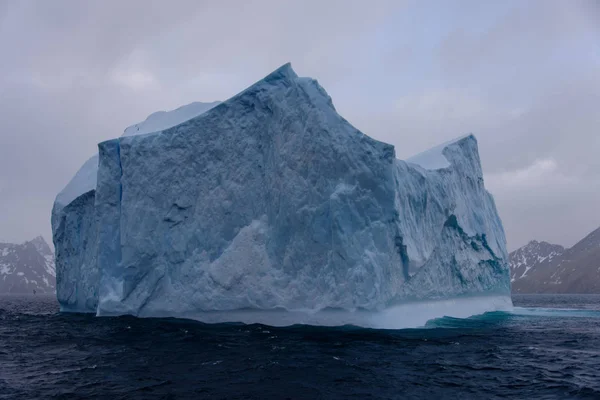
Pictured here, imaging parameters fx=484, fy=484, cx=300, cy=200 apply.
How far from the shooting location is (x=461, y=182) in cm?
2020

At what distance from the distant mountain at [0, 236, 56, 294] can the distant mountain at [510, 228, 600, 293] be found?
124 m

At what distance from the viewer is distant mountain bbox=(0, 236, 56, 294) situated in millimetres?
140250

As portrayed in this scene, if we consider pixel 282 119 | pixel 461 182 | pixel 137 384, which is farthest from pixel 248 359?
pixel 461 182

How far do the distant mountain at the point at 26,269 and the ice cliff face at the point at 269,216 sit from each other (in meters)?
133

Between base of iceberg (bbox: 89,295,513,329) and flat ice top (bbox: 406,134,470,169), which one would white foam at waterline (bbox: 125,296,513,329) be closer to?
base of iceberg (bbox: 89,295,513,329)

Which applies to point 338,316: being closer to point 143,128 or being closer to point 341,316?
point 341,316

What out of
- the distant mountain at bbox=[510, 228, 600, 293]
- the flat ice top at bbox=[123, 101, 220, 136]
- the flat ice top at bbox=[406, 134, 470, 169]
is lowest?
the distant mountain at bbox=[510, 228, 600, 293]

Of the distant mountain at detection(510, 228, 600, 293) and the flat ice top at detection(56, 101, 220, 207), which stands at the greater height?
the flat ice top at detection(56, 101, 220, 207)

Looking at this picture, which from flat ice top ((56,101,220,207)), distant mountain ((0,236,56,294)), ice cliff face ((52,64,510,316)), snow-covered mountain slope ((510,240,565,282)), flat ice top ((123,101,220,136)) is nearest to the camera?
ice cliff face ((52,64,510,316))

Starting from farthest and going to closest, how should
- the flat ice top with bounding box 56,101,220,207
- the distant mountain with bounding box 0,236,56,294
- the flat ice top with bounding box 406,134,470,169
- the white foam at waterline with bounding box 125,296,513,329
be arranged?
the distant mountain with bounding box 0,236,56,294
the flat ice top with bounding box 406,134,470,169
the flat ice top with bounding box 56,101,220,207
the white foam at waterline with bounding box 125,296,513,329

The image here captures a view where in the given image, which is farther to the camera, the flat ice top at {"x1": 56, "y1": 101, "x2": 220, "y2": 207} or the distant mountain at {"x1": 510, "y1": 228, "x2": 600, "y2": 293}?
the distant mountain at {"x1": 510, "y1": 228, "x2": 600, "y2": 293}

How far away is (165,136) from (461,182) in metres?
12.0

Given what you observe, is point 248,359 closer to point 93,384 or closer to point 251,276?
point 93,384

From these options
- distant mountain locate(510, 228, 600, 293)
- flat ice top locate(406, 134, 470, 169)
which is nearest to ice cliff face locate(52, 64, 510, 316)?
flat ice top locate(406, 134, 470, 169)
